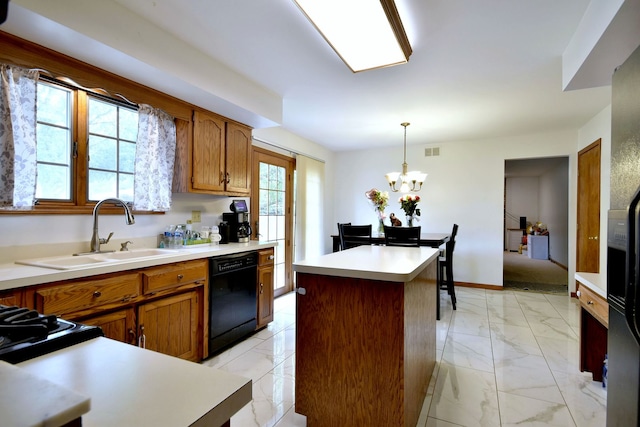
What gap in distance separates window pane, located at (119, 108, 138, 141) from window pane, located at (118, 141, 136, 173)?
0.06 meters

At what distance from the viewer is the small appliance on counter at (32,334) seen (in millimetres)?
616

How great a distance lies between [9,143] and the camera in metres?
1.69

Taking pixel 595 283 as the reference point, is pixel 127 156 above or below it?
above

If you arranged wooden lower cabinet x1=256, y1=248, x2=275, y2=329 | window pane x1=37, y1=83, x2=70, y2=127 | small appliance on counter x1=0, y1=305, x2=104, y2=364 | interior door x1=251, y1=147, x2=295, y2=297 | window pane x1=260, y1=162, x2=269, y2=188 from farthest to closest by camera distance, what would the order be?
1. window pane x1=260, y1=162, x2=269, y2=188
2. interior door x1=251, y1=147, x2=295, y2=297
3. wooden lower cabinet x1=256, y1=248, x2=275, y2=329
4. window pane x1=37, y1=83, x2=70, y2=127
5. small appliance on counter x1=0, y1=305, x2=104, y2=364

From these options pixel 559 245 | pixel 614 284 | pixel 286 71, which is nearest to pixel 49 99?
pixel 286 71

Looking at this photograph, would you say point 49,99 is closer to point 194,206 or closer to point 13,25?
point 13,25

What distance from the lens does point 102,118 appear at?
2266 mm

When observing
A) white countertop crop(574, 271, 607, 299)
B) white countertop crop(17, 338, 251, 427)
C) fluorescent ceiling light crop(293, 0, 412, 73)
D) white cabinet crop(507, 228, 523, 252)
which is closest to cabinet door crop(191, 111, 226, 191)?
fluorescent ceiling light crop(293, 0, 412, 73)

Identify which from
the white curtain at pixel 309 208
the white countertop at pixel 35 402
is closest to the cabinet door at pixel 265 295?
the white curtain at pixel 309 208

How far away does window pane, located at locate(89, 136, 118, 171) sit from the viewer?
7.22ft

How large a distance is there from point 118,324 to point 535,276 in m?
6.61

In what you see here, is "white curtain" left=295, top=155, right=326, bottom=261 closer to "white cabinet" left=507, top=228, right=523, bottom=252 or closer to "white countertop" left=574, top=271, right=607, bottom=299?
"white countertop" left=574, top=271, right=607, bottom=299

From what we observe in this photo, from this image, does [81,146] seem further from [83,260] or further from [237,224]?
[237,224]

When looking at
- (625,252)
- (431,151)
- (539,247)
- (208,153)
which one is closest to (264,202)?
(208,153)
